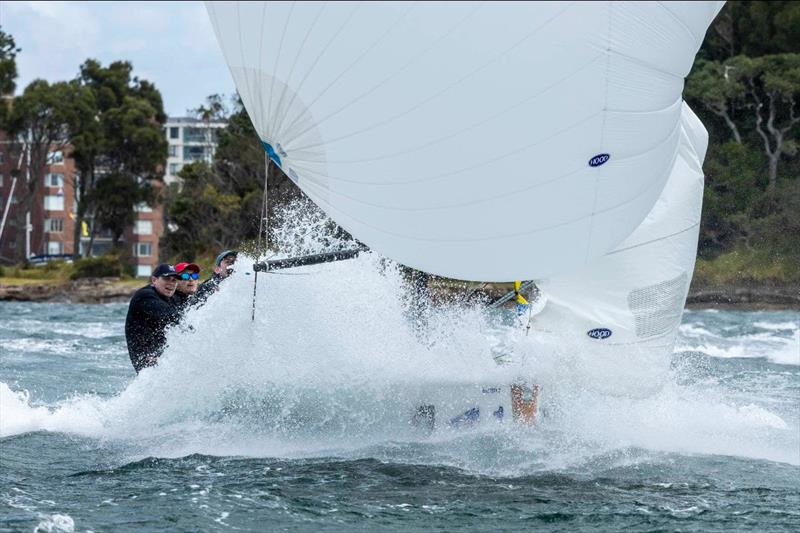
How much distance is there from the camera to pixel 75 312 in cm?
3209

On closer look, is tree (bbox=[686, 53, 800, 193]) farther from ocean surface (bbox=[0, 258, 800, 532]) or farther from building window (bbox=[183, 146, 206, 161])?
building window (bbox=[183, 146, 206, 161])

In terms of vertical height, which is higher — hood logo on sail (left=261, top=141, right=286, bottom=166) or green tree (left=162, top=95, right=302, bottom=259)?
green tree (left=162, top=95, right=302, bottom=259)

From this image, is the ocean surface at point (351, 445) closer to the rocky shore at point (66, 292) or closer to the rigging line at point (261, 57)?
the rigging line at point (261, 57)

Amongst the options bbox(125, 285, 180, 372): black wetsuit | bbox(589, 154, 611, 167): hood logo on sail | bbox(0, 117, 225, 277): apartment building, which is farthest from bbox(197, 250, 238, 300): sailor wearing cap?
bbox(0, 117, 225, 277): apartment building

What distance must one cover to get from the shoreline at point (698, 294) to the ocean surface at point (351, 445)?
97.3ft

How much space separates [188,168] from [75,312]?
17.2 metres

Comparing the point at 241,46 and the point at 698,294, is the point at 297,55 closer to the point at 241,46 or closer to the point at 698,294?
the point at 241,46

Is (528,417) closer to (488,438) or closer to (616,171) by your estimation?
(488,438)

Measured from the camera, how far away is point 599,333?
9.55m

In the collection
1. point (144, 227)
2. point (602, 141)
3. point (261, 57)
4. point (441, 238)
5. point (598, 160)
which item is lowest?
point (441, 238)

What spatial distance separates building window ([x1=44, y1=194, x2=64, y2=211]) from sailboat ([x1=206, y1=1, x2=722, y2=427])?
2966 inches

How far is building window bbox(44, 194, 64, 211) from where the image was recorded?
79.4 meters

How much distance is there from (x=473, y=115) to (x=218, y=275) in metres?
4.56

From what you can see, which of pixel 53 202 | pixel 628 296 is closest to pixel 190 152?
pixel 53 202
